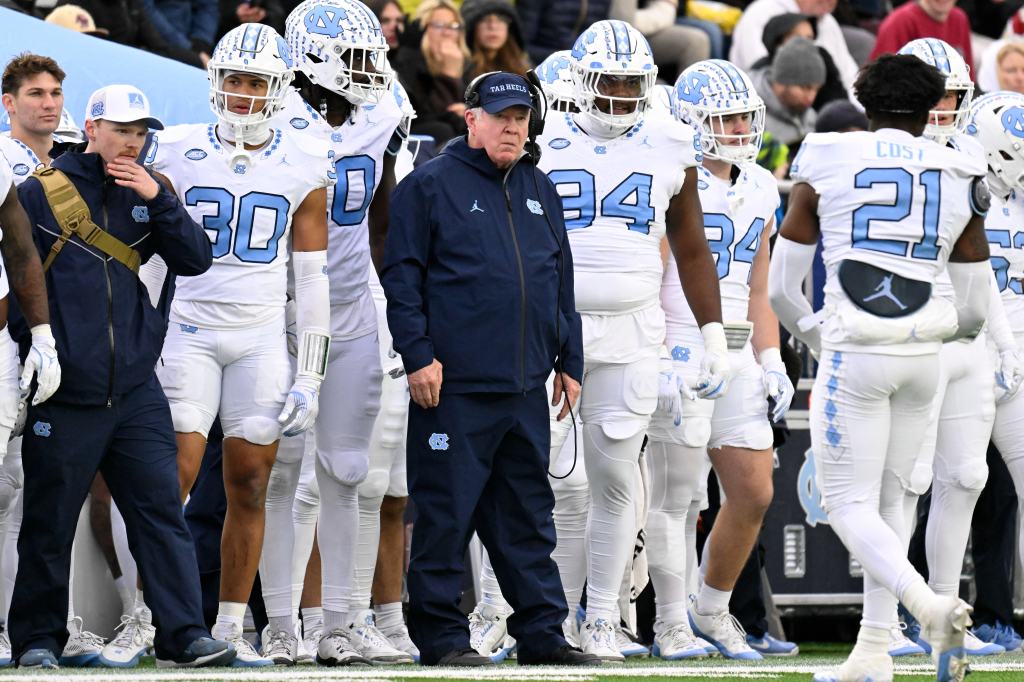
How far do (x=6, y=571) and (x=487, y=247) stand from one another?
2223 millimetres

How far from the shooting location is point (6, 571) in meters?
7.59

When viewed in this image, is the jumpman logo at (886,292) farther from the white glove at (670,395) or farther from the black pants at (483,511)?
the white glove at (670,395)

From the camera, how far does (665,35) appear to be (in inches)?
526

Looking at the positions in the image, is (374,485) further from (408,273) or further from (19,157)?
(19,157)

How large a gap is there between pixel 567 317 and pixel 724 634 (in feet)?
5.80

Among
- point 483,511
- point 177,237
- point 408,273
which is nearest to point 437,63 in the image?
point 408,273

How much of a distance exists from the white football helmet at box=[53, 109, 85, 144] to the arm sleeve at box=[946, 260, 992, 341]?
3594 mm

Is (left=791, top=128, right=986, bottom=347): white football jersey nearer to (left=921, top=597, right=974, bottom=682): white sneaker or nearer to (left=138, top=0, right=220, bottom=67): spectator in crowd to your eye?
(left=921, top=597, right=974, bottom=682): white sneaker

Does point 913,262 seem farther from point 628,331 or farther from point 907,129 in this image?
point 628,331

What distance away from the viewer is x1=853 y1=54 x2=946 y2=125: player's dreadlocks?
644 centimetres

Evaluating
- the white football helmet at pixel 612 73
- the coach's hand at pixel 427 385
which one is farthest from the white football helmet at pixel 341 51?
the coach's hand at pixel 427 385

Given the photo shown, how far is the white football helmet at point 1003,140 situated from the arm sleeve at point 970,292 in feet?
6.96

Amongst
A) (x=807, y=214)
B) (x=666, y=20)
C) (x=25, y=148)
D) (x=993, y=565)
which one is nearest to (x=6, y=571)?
(x=25, y=148)

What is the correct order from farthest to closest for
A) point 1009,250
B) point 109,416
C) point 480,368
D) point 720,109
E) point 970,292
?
point 1009,250, point 720,109, point 480,368, point 109,416, point 970,292
